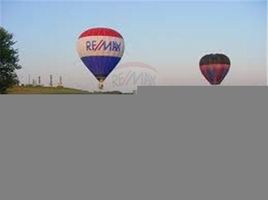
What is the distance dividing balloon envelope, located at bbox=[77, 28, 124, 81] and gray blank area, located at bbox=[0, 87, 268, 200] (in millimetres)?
14239

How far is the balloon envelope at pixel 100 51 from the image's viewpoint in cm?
1905

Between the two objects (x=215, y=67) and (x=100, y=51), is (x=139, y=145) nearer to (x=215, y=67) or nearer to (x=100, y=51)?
(x=100, y=51)

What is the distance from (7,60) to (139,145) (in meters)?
22.7

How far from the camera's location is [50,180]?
4.65 metres

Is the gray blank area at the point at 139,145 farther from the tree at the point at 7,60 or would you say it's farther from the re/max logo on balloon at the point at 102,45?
the tree at the point at 7,60

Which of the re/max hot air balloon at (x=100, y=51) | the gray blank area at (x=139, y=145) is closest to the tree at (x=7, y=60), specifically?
the re/max hot air balloon at (x=100, y=51)

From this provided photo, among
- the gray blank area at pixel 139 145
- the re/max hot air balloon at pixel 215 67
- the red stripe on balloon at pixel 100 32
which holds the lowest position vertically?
the gray blank area at pixel 139 145

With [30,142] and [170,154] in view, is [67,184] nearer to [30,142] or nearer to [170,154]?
[30,142]

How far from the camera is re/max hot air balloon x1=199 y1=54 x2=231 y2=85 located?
66.2 ft

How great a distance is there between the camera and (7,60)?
85.1 feet

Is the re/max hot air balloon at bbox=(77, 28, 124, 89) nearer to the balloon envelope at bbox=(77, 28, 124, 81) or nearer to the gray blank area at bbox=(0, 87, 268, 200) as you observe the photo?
the balloon envelope at bbox=(77, 28, 124, 81)

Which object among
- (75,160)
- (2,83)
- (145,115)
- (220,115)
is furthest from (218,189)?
(2,83)

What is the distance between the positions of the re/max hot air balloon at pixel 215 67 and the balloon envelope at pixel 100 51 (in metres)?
3.99

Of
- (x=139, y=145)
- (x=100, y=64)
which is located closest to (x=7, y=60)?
(x=100, y=64)
